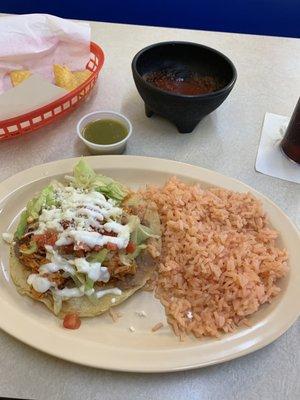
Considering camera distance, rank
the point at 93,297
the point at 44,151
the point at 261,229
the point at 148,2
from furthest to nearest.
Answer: the point at 148,2 < the point at 44,151 < the point at 261,229 < the point at 93,297

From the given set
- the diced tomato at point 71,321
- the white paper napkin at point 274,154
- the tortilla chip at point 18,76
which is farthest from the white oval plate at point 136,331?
the tortilla chip at point 18,76

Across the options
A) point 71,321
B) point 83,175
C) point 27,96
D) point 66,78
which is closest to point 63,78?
point 66,78

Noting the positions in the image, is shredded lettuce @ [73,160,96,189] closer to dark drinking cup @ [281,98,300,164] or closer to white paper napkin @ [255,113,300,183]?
white paper napkin @ [255,113,300,183]

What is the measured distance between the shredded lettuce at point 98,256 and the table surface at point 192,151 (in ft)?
1.01

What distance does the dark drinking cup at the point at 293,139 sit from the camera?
150cm

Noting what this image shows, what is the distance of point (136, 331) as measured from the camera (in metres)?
1.15

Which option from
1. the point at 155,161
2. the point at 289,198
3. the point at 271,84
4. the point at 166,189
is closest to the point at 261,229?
the point at 289,198

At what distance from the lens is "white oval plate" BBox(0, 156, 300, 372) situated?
3.38 feet

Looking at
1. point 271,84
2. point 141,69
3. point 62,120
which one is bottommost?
point 62,120

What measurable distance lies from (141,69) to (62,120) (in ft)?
1.44

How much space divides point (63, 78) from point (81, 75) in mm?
121

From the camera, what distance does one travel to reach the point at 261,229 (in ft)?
4.31

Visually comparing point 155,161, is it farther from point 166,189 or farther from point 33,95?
point 33,95

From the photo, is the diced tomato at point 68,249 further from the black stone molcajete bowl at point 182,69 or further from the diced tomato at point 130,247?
the black stone molcajete bowl at point 182,69
